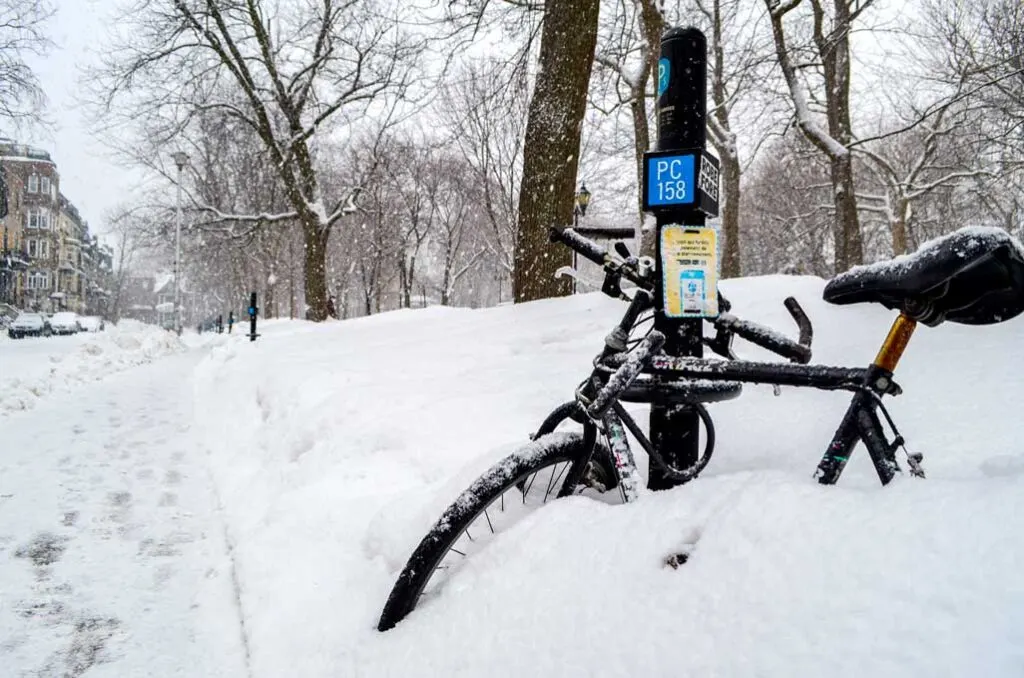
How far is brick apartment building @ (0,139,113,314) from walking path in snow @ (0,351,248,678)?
45207 mm

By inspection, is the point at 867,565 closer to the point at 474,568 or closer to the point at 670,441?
the point at 670,441

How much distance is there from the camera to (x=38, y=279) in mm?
61125

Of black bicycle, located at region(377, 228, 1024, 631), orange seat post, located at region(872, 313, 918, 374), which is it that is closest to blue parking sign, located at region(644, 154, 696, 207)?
black bicycle, located at region(377, 228, 1024, 631)

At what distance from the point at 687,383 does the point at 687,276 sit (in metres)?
0.37

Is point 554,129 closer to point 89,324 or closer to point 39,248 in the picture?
point 89,324

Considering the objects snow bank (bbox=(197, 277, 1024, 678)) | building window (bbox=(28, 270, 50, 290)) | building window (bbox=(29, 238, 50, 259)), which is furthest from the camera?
building window (bbox=(28, 270, 50, 290))

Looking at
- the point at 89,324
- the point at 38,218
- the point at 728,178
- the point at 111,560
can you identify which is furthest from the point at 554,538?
the point at 38,218

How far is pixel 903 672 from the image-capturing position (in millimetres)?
978

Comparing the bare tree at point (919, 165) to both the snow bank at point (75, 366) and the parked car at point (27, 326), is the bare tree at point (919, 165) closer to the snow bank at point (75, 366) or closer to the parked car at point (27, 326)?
the snow bank at point (75, 366)

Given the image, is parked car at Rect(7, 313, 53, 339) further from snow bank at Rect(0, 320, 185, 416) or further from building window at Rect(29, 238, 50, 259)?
Result: building window at Rect(29, 238, 50, 259)

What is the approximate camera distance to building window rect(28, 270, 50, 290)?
60625mm

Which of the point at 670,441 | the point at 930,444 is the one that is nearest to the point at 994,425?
the point at 930,444

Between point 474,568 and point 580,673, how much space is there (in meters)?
0.54

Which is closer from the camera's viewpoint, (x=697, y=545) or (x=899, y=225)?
(x=697, y=545)
